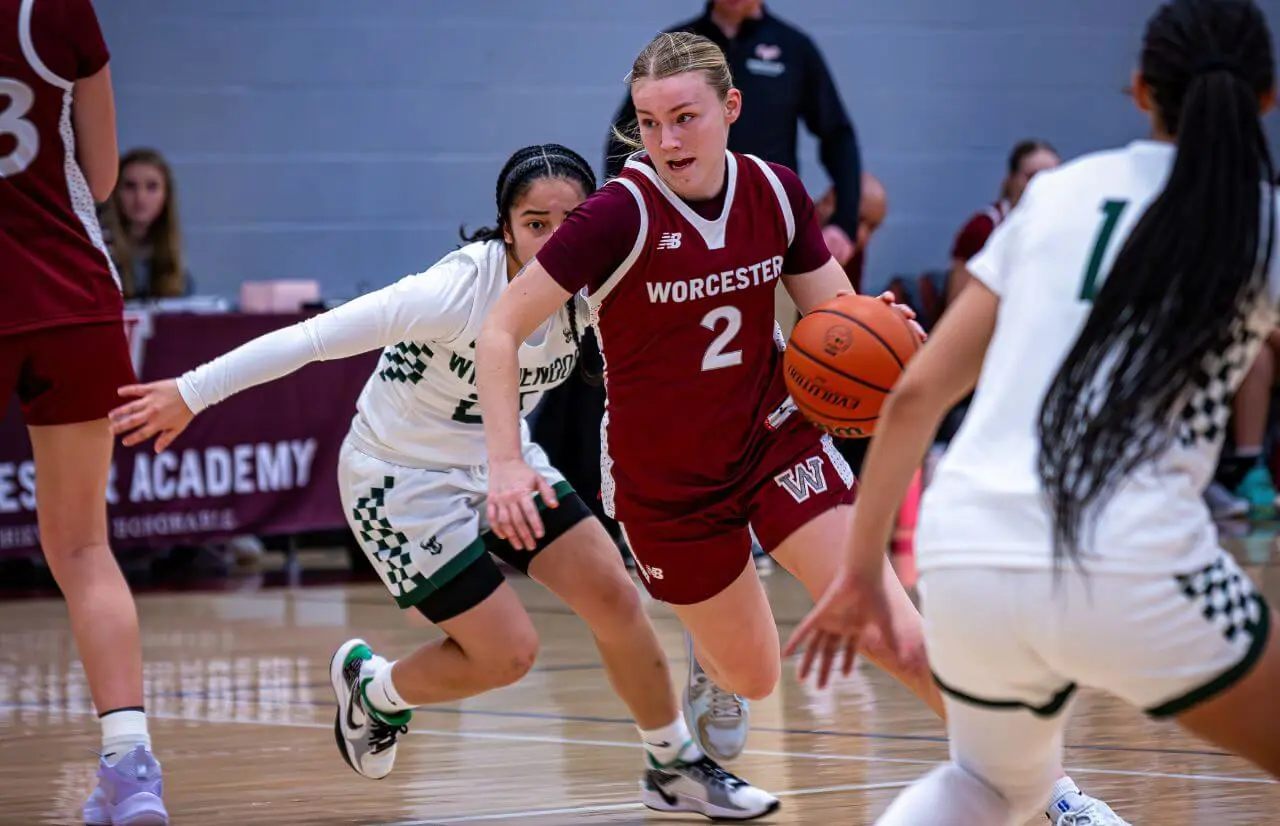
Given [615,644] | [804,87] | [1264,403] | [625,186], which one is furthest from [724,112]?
[1264,403]

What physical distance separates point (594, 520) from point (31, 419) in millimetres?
1131

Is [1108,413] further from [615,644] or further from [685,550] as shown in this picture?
[615,644]

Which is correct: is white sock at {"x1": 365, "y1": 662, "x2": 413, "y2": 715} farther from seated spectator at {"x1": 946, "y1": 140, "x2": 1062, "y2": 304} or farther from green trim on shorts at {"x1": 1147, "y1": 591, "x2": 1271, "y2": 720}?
seated spectator at {"x1": 946, "y1": 140, "x2": 1062, "y2": 304}

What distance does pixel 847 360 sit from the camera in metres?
3.12

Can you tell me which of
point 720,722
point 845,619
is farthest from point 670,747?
point 845,619

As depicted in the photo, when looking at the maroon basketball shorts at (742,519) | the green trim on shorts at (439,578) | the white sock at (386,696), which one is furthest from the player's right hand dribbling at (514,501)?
the white sock at (386,696)

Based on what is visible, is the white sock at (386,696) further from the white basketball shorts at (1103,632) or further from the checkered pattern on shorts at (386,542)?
the white basketball shorts at (1103,632)

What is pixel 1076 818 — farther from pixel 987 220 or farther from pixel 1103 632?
pixel 987 220

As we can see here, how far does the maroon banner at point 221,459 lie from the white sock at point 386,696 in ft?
12.8

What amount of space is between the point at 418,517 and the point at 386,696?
0.38 metres

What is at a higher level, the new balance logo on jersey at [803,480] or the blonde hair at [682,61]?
the blonde hair at [682,61]

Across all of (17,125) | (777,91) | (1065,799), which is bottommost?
(1065,799)

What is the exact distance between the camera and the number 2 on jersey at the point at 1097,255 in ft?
6.64

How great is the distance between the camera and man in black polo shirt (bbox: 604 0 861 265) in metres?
6.46
